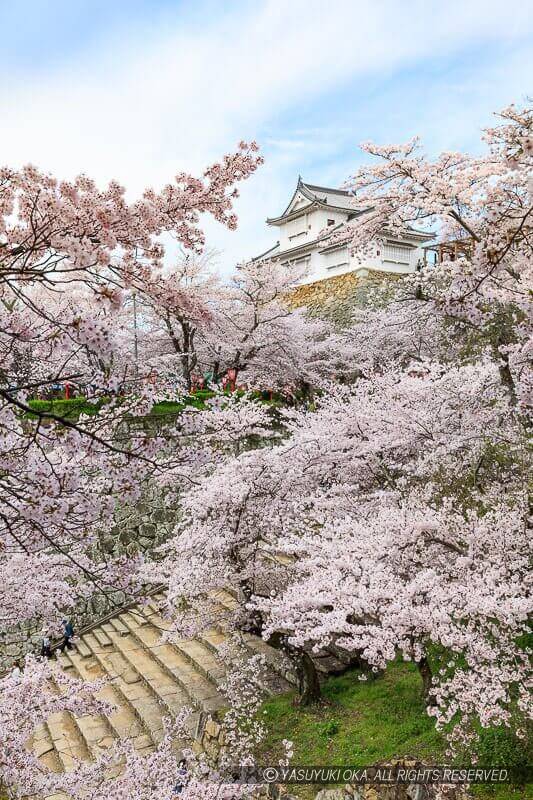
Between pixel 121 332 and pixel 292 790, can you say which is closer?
pixel 292 790

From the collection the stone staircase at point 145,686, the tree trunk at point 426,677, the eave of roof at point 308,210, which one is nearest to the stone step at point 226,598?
the stone staircase at point 145,686

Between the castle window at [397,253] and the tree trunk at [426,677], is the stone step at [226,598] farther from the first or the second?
the castle window at [397,253]

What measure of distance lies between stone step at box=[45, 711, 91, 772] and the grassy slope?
2.68 meters

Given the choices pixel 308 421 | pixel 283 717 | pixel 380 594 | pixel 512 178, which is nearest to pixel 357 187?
pixel 512 178

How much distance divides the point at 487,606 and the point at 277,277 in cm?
1392

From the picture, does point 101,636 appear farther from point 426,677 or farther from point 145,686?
point 426,677

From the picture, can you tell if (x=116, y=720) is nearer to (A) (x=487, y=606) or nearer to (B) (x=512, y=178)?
(A) (x=487, y=606)

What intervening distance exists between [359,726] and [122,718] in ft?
12.3

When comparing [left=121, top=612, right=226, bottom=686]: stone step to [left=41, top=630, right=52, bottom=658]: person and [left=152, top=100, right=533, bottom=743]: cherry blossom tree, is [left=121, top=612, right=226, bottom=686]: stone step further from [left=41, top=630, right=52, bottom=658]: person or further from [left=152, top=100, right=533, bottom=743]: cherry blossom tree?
[left=41, top=630, right=52, bottom=658]: person

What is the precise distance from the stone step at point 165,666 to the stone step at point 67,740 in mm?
1180

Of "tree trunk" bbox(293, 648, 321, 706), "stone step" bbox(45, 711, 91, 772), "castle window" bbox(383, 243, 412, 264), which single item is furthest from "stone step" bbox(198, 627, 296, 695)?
"castle window" bbox(383, 243, 412, 264)

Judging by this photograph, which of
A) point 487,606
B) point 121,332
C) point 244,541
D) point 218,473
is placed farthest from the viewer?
point 121,332

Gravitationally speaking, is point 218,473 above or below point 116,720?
above

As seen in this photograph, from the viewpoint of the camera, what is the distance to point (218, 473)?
7441 mm
